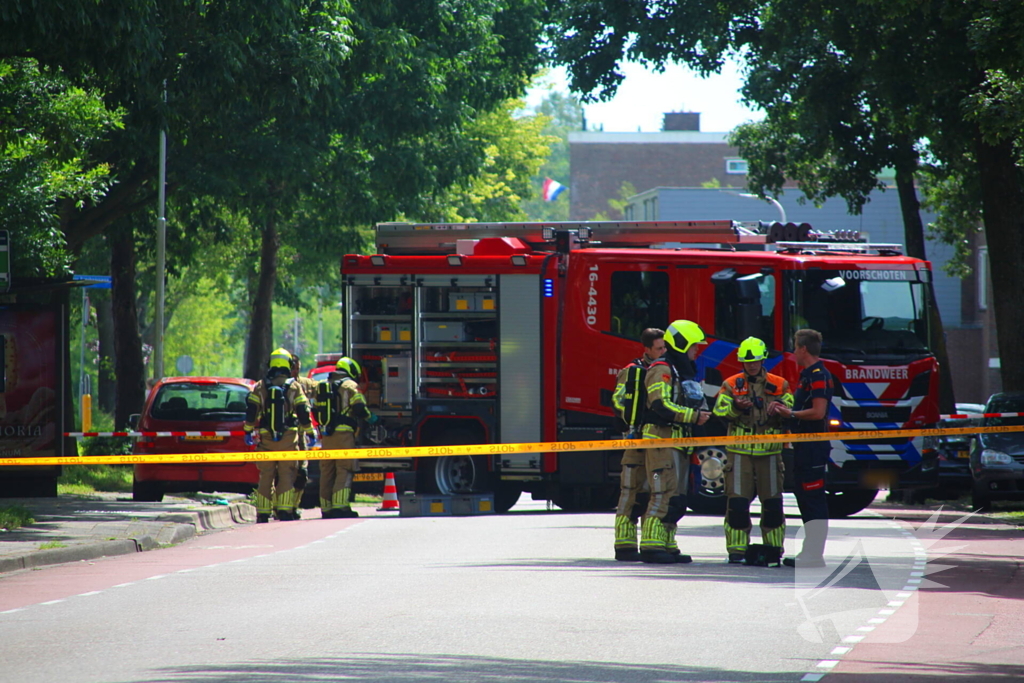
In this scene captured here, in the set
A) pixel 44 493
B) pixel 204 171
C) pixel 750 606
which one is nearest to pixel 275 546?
pixel 44 493

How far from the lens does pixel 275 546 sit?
48.8ft

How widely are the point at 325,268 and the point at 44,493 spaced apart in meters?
25.3

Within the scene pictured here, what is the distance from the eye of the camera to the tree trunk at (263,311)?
1407 inches

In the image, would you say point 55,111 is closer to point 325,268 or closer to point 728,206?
point 325,268

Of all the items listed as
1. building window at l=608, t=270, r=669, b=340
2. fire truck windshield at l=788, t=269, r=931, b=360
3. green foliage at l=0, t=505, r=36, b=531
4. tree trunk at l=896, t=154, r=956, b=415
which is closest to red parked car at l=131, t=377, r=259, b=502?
green foliage at l=0, t=505, r=36, b=531

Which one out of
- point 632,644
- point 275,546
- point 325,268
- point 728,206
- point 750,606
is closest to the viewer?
point 632,644

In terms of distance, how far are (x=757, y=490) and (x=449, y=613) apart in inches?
144

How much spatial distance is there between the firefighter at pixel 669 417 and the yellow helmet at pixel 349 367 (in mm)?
5501

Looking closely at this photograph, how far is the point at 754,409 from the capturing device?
1238 centimetres

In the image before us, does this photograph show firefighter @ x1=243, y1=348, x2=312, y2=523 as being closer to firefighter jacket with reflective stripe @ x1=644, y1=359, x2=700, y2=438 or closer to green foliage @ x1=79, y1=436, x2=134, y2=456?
firefighter jacket with reflective stripe @ x1=644, y1=359, x2=700, y2=438

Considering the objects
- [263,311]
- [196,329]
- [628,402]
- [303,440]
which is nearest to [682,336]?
[628,402]

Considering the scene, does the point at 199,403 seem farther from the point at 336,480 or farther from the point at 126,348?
the point at 126,348

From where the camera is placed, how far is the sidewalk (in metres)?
13.5
